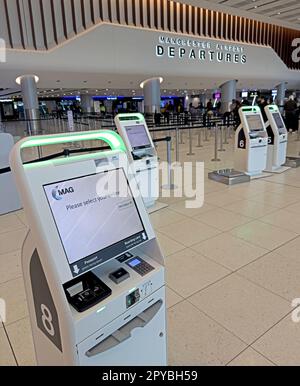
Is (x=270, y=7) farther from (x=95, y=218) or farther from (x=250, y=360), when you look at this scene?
(x=95, y=218)

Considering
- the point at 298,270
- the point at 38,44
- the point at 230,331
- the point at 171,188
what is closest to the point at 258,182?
the point at 171,188

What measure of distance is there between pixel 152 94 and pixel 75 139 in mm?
16766

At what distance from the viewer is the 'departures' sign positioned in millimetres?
14980

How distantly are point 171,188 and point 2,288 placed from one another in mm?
3420

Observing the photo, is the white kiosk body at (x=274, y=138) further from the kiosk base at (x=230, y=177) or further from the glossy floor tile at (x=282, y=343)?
the glossy floor tile at (x=282, y=343)

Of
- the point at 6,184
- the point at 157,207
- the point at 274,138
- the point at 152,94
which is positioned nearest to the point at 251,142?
the point at 274,138

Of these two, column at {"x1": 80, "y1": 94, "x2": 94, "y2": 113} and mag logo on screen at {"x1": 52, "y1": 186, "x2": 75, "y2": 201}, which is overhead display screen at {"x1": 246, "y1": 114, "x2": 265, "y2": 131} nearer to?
mag logo on screen at {"x1": 52, "y1": 186, "x2": 75, "y2": 201}

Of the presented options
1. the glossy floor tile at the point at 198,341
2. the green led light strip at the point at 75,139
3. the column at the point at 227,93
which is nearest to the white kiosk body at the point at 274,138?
the glossy floor tile at the point at 198,341

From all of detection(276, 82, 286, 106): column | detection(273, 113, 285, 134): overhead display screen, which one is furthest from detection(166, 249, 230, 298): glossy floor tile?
detection(276, 82, 286, 106): column

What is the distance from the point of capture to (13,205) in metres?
4.50

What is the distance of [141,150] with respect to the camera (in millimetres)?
4145

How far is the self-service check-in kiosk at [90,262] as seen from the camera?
1055 mm

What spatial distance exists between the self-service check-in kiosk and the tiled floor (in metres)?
0.60

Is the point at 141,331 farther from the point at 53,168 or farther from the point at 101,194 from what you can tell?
the point at 53,168
